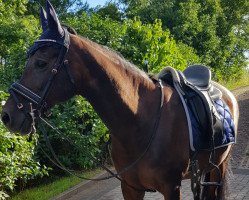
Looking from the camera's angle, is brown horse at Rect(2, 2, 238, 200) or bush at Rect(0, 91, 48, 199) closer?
brown horse at Rect(2, 2, 238, 200)

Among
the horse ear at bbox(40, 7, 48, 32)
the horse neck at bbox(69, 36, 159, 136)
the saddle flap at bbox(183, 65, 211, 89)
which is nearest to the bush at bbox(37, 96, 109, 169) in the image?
the saddle flap at bbox(183, 65, 211, 89)

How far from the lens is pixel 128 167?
10.8ft

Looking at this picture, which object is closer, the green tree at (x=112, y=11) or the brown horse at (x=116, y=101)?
the brown horse at (x=116, y=101)

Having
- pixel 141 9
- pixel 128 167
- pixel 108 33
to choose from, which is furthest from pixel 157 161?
pixel 141 9

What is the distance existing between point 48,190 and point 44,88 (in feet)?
13.9

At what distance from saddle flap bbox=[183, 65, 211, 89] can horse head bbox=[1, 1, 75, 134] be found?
1.80 meters

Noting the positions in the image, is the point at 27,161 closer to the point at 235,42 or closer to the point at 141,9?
the point at 141,9

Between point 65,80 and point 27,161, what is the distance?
3.13m

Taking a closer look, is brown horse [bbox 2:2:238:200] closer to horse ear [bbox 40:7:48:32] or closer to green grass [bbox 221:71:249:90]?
horse ear [bbox 40:7:48:32]

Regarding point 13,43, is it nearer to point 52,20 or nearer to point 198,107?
point 198,107

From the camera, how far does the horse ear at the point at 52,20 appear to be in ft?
9.18

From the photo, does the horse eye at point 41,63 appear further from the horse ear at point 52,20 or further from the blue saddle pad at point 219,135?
the blue saddle pad at point 219,135

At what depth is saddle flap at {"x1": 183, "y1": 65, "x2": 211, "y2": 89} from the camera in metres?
4.25

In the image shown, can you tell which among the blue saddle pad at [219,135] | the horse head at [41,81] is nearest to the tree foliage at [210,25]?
the blue saddle pad at [219,135]
